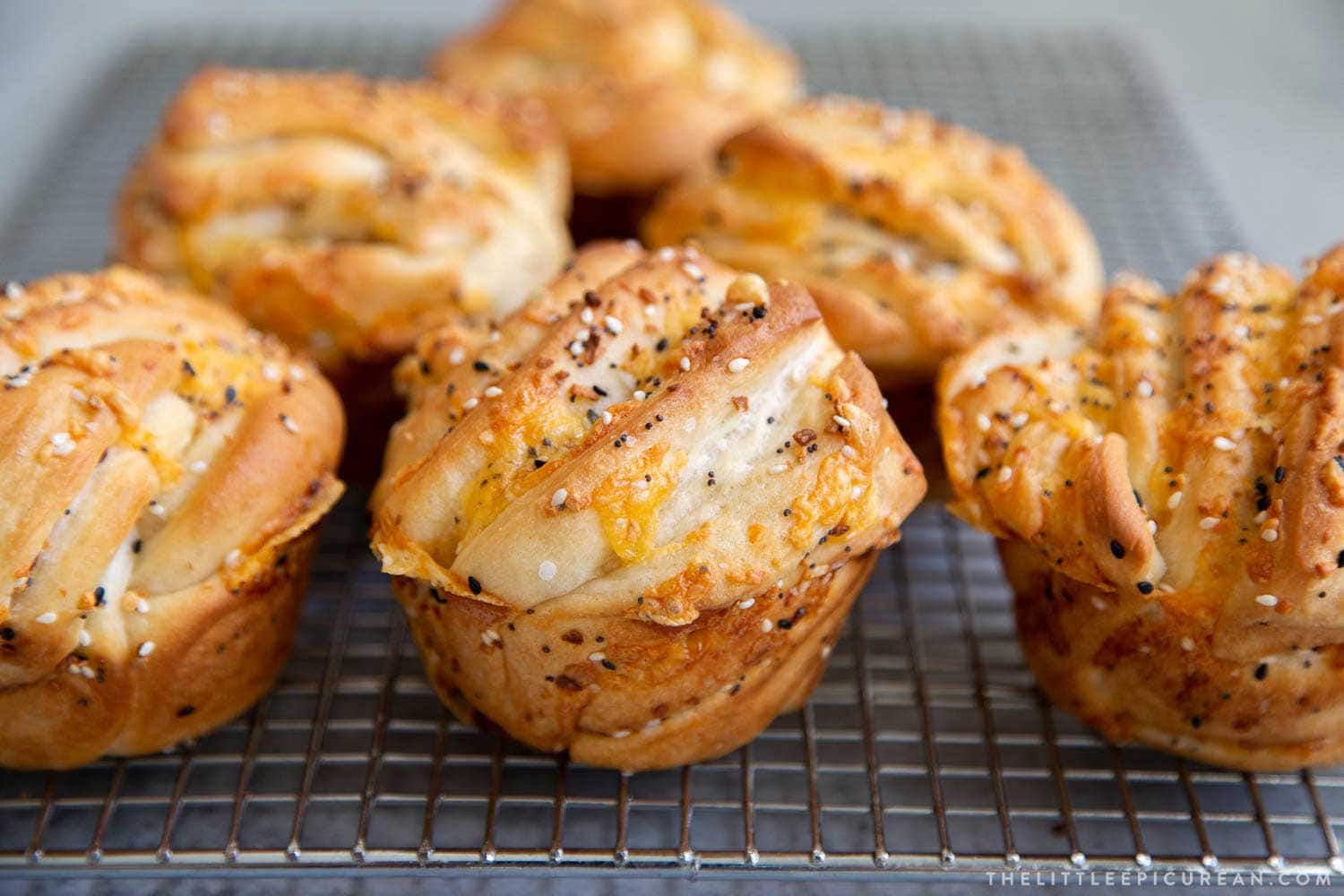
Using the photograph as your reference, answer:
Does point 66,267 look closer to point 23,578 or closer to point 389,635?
point 389,635

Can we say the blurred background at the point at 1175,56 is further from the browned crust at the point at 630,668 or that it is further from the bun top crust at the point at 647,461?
the browned crust at the point at 630,668

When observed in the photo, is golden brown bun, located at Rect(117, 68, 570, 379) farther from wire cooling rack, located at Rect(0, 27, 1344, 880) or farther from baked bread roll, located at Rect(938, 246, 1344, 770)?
baked bread roll, located at Rect(938, 246, 1344, 770)

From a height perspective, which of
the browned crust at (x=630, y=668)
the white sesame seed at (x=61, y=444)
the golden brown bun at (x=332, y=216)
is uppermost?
the white sesame seed at (x=61, y=444)

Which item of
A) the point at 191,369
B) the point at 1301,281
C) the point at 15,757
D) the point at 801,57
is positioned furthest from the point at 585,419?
the point at 801,57

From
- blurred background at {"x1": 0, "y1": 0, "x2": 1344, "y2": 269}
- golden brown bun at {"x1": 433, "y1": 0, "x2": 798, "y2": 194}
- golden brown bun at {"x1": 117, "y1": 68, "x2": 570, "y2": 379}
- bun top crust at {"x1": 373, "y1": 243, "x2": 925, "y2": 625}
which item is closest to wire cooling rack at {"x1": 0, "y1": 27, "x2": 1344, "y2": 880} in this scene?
bun top crust at {"x1": 373, "y1": 243, "x2": 925, "y2": 625}

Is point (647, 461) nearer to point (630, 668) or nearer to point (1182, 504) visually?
point (630, 668)

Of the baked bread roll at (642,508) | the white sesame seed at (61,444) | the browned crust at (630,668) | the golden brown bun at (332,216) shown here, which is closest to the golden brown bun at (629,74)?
the golden brown bun at (332,216)

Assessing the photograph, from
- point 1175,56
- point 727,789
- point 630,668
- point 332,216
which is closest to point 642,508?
point 630,668
